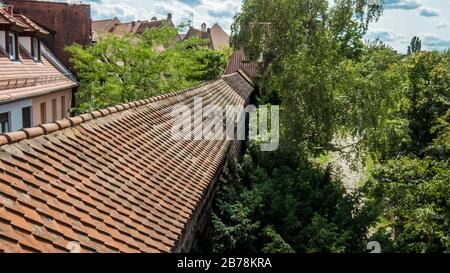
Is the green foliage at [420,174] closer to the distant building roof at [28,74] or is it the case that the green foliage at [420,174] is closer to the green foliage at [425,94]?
the green foliage at [425,94]

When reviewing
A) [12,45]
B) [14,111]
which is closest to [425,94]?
[14,111]

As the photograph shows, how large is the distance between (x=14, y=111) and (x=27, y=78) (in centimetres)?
219

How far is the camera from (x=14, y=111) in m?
16.4

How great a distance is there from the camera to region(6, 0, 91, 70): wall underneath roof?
24.8 m

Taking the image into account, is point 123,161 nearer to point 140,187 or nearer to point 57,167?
point 140,187

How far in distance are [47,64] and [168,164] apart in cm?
1727

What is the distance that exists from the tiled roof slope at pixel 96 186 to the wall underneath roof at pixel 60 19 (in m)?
18.7

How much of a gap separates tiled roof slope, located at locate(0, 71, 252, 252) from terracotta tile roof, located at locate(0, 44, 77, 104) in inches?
390

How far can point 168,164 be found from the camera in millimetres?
7520

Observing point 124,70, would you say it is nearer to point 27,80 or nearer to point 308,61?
point 27,80

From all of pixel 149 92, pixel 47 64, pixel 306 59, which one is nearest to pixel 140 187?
pixel 306 59

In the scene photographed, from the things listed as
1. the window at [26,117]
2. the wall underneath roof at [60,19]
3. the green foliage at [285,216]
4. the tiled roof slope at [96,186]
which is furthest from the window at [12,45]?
the tiled roof slope at [96,186]

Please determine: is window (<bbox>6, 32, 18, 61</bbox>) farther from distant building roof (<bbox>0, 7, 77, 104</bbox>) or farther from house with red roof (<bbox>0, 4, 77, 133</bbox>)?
distant building roof (<bbox>0, 7, 77, 104</bbox>)
